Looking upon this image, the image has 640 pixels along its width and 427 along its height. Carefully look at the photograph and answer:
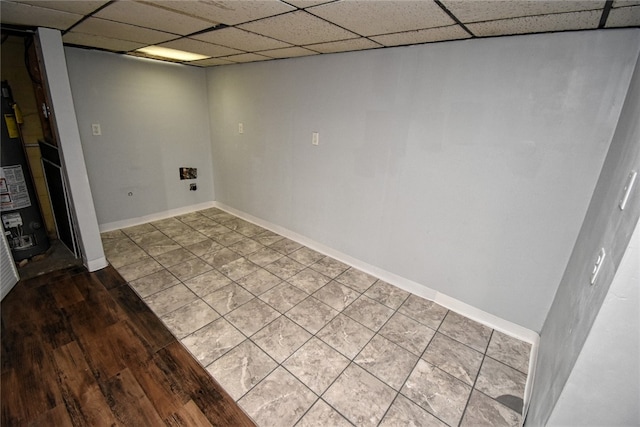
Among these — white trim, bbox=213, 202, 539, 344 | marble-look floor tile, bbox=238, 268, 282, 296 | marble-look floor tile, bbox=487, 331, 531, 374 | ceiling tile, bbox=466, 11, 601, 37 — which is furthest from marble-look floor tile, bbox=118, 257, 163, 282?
ceiling tile, bbox=466, 11, 601, 37

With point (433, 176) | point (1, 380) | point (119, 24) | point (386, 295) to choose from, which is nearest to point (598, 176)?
point (433, 176)

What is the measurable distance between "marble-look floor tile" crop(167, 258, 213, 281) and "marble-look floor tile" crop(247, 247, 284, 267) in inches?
19.6

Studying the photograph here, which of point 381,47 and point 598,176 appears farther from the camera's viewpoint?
point 381,47

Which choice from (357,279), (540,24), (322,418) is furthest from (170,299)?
(540,24)

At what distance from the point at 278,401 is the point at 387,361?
82 cm

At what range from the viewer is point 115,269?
119 inches

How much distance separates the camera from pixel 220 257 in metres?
3.37

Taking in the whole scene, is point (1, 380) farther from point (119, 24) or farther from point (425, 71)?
point (425, 71)

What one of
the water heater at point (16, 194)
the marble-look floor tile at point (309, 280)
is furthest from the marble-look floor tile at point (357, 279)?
the water heater at point (16, 194)

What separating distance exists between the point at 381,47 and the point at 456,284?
224cm

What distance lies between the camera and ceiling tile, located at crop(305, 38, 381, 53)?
2.34 metres

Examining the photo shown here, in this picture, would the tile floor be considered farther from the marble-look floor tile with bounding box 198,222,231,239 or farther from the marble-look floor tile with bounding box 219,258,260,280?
the marble-look floor tile with bounding box 198,222,231,239

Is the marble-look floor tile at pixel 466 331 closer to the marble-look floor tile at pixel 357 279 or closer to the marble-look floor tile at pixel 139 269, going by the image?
the marble-look floor tile at pixel 357 279

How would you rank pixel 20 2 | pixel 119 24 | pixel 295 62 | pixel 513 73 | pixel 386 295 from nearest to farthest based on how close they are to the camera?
pixel 20 2
pixel 513 73
pixel 119 24
pixel 386 295
pixel 295 62
